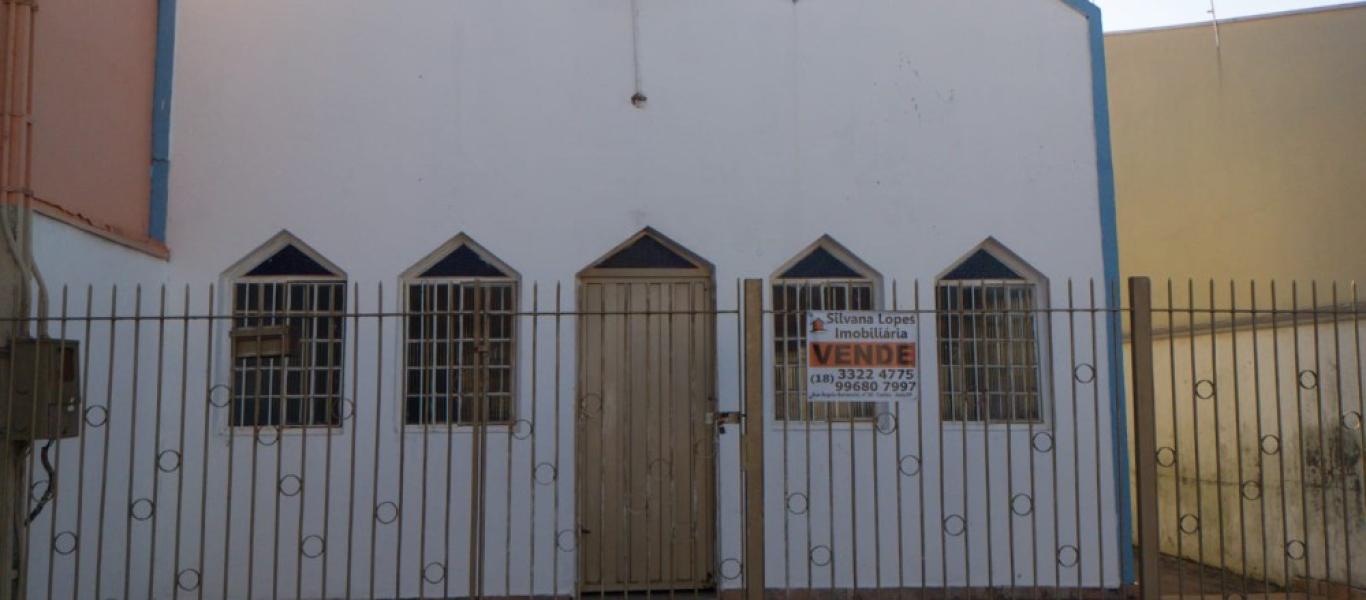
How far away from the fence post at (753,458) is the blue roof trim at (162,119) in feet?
13.0

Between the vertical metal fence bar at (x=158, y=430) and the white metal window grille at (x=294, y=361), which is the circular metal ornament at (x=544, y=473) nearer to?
the white metal window grille at (x=294, y=361)

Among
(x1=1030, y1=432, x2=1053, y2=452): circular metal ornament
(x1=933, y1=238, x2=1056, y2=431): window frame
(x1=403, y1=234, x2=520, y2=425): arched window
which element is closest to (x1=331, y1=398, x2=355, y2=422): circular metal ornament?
(x1=403, y1=234, x2=520, y2=425): arched window

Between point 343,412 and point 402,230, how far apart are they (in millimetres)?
1210

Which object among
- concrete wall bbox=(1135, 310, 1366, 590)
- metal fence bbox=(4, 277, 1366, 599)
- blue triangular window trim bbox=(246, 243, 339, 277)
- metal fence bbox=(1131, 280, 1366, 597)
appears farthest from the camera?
concrete wall bbox=(1135, 310, 1366, 590)

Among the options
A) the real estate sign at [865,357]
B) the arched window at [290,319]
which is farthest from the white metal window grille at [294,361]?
the real estate sign at [865,357]

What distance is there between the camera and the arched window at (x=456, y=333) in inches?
287

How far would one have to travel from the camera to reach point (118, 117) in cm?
682

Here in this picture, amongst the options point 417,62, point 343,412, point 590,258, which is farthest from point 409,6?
point 343,412

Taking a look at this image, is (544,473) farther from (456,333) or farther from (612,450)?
(456,333)

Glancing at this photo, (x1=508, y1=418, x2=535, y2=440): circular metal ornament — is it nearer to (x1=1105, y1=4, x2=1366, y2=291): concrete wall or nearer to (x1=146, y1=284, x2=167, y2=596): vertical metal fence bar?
(x1=146, y1=284, x2=167, y2=596): vertical metal fence bar

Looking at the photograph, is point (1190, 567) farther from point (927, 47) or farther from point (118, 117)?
point (118, 117)

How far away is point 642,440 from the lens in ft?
23.8

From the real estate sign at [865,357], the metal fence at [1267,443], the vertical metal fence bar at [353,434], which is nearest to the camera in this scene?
the vertical metal fence bar at [353,434]

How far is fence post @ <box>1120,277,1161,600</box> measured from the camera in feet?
18.4
